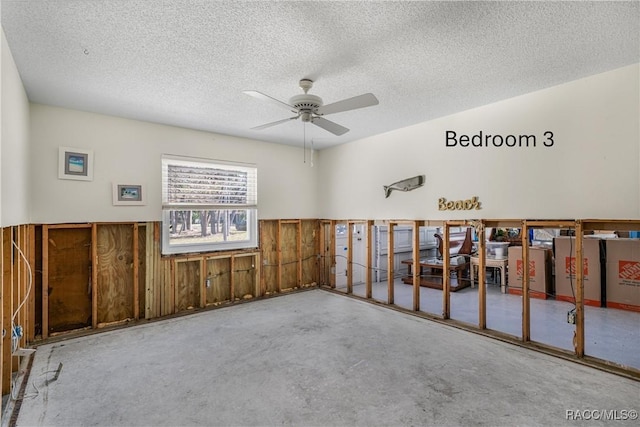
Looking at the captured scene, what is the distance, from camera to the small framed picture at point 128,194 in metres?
4.15

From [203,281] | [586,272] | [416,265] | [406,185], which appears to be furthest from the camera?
[586,272]

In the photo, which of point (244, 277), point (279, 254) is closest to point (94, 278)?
point (244, 277)

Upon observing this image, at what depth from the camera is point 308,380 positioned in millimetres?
2693

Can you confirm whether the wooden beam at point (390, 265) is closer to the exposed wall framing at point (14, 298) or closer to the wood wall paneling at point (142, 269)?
the wood wall paneling at point (142, 269)

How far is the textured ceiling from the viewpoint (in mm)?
2039

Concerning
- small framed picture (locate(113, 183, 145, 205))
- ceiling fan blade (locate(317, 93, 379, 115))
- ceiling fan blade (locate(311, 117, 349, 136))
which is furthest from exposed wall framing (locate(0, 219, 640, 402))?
ceiling fan blade (locate(317, 93, 379, 115))

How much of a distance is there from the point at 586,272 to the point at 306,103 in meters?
5.42

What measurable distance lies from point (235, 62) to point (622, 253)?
6.08 m

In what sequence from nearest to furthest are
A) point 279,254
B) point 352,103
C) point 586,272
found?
point 352,103 < point 586,272 < point 279,254

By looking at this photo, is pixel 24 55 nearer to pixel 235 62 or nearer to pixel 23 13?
pixel 23 13

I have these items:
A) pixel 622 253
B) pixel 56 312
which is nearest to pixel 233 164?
pixel 56 312

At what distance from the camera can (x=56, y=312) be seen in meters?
3.79

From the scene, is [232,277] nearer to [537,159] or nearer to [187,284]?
[187,284]

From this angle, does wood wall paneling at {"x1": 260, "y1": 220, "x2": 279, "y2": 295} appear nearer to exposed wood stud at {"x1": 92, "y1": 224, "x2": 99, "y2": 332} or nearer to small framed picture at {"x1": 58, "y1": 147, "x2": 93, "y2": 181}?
exposed wood stud at {"x1": 92, "y1": 224, "x2": 99, "y2": 332}
